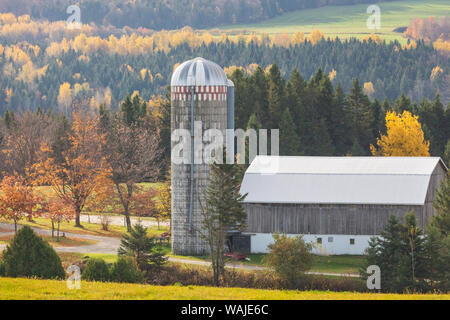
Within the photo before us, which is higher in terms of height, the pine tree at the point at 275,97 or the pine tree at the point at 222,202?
the pine tree at the point at 275,97

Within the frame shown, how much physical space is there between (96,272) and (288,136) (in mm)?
54225

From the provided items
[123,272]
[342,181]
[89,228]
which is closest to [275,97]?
[89,228]

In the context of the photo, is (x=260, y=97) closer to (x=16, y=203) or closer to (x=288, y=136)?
(x=288, y=136)

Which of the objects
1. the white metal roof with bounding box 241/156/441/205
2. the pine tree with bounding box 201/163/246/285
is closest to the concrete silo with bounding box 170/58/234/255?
the pine tree with bounding box 201/163/246/285

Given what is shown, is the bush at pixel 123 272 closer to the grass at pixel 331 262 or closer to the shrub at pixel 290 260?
the shrub at pixel 290 260

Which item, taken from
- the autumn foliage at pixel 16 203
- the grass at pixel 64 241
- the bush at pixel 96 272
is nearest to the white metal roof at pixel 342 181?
the grass at pixel 64 241

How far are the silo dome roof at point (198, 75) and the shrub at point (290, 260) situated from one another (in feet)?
47.4

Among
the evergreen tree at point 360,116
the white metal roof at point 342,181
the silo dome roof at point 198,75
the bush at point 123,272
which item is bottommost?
the bush at point 123,272

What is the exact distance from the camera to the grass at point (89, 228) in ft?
227

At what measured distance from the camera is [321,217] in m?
60.8

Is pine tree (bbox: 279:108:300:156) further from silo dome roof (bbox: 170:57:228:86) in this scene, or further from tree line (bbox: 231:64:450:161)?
silo dome roof (bbox: 170:57:228:86)

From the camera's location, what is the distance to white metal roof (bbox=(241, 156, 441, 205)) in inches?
2385
